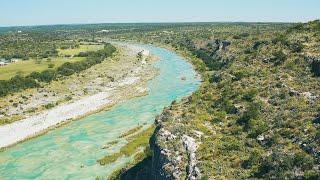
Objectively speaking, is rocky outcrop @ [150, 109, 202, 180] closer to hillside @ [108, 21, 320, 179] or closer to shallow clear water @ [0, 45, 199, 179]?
hillside @ [108, 21, 320, 179]

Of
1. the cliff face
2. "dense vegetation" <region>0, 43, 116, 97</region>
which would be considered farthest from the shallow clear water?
"dense vegetation" <region>0, 43, 116, 97</region>

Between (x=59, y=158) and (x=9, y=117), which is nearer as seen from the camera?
(x=59, y=158)

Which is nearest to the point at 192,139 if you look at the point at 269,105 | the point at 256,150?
the point at 256,150

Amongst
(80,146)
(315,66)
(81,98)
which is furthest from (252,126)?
(81,98)

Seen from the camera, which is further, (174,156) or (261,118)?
(261,118)

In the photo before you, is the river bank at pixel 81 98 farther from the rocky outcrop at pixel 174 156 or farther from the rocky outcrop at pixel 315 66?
the rocky outcrop at pixel 315 66

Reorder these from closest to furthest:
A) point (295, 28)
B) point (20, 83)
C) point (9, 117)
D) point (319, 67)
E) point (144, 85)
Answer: point (319, 67) < point (295, 28) < point (9, 117) < point (20, 83) < point (144, 85)

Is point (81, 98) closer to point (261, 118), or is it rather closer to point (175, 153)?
point (175, 153)

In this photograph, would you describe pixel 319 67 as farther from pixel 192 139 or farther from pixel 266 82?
pixel 192 139
